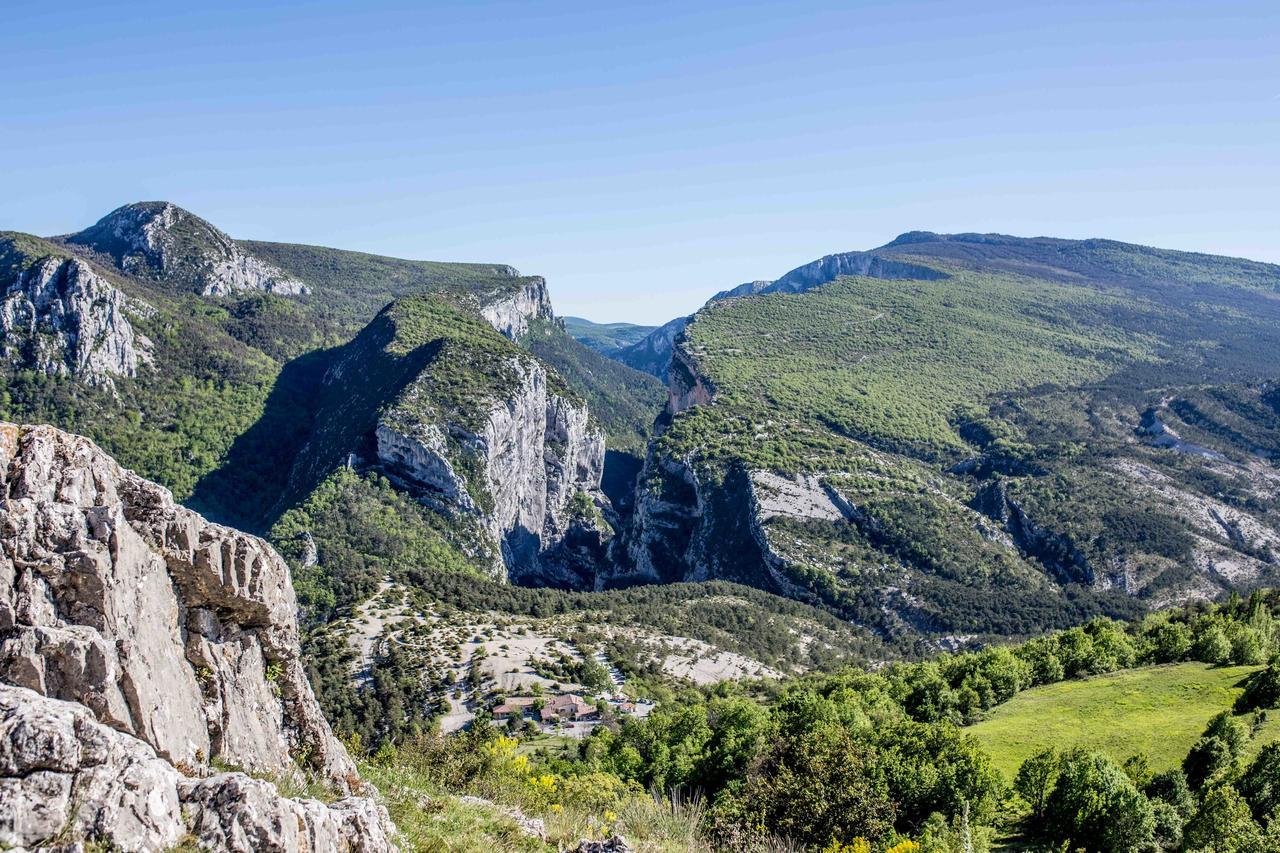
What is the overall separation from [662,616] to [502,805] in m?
70.5

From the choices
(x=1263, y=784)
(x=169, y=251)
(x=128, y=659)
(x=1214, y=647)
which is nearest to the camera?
(x=128, y=659)

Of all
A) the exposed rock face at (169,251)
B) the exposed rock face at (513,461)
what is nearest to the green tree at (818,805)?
the exposed rock face at (513,461)

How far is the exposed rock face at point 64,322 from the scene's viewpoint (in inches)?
5025

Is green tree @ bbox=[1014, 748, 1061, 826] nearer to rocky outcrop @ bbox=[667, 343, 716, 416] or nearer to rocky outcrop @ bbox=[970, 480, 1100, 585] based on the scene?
rocky outcrop @ bbox=[970, 480, 1100, 585]

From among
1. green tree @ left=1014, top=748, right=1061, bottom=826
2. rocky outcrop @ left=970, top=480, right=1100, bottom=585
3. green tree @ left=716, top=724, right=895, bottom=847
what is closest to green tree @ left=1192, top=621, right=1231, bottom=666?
green tree @ left=1014, top=748, right=1061, bottom=826

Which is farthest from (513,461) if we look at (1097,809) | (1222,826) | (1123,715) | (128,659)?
(128,659)

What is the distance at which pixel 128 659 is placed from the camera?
36.6ft

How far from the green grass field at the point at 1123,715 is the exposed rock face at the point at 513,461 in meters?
85.8

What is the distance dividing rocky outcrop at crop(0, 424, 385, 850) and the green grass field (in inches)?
1351

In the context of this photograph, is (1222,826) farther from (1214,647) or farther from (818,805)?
(1214,647)

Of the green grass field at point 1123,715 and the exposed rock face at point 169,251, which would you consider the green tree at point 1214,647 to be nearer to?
the green grass field at point 1123,715

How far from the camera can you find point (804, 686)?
195ft

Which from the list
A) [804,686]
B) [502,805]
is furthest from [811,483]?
[502,805]

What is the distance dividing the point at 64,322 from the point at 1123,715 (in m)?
151
